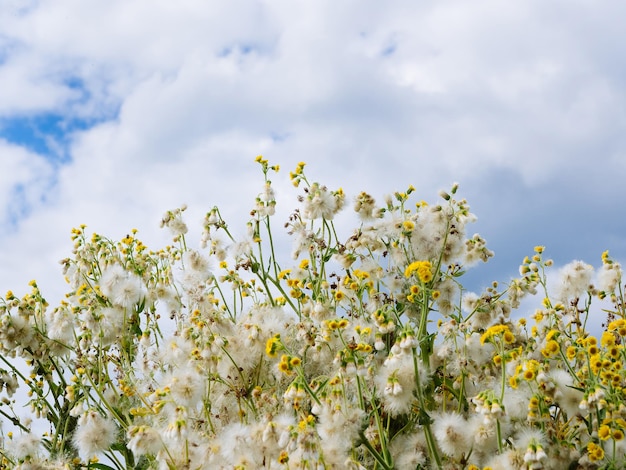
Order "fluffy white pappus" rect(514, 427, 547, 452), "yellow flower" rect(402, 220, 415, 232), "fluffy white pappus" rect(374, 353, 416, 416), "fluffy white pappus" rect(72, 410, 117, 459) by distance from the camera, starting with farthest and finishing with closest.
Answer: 1. "yellow flower" rect(402, 220, 415, 232)
2. "fluffy white pappus" rect(72, 410, 117, 459)
3. "fluffy white pappus" rect(374, 353, 416, 416)
4. "fluffy white pappus" rect(514, 427, 547, 452)

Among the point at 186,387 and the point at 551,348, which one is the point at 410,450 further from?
the point at 186,387

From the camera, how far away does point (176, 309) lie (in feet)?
14.2

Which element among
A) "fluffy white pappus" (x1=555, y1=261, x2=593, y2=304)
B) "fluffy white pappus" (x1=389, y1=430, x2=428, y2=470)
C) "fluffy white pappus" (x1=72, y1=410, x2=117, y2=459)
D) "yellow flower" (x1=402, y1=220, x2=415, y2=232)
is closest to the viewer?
"fluffy white pappus" (x1=389, y1=430, x2=428, y2=470)

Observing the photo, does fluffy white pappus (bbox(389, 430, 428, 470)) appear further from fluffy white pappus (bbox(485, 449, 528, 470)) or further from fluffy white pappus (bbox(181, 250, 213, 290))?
fluffy white pappus (bbox(181, 250, 213, 290))

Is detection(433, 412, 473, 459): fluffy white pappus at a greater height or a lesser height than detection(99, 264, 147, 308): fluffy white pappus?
lesser

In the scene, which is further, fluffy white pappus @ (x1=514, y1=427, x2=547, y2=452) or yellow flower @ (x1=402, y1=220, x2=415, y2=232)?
yellow flower @ (x1=402, y1=220, x2=415, y2=232)

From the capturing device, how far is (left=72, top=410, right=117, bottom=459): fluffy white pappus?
337 centimetres

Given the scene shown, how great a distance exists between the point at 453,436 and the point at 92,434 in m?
1.51

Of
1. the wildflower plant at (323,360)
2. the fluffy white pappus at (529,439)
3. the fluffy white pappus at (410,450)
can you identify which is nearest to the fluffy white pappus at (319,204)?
the wildflower plant at (323,360)

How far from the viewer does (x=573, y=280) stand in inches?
155

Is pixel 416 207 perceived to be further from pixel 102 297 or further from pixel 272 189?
pixel 102 297

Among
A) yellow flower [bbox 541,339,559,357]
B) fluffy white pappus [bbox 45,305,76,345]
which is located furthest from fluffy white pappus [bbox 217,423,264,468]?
fluffy white pappus [bbox 45,305,76,345]

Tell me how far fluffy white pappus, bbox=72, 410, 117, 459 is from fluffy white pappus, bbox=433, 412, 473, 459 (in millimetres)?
1405

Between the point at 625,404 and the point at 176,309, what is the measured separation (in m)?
2.35
